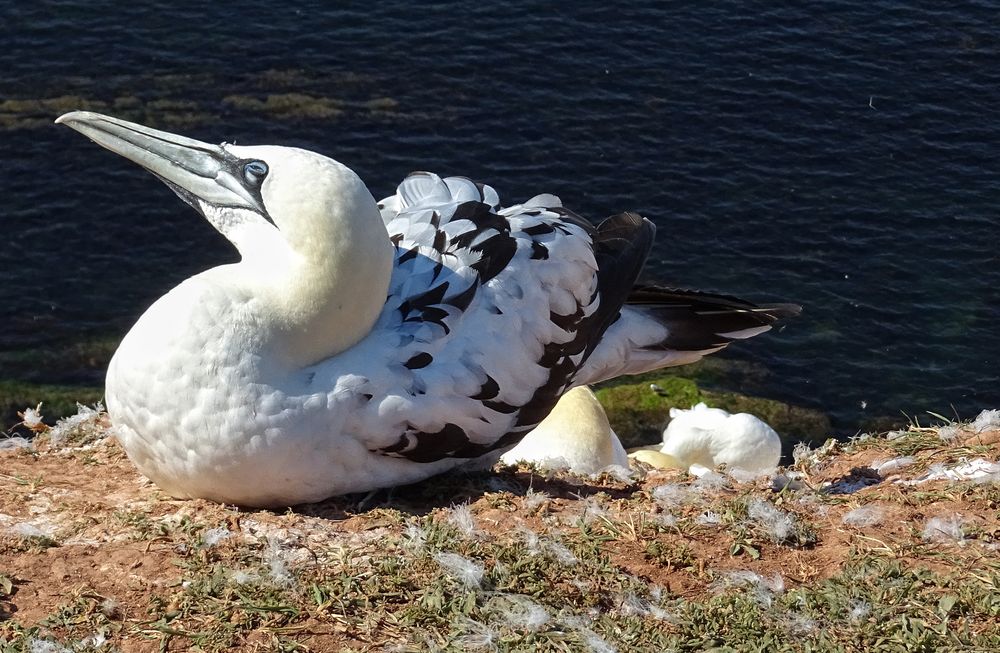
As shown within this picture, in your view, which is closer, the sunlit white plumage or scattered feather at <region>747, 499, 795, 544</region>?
scattered feather at <region>747, 499, 795, 544</region>

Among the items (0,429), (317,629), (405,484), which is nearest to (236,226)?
(405,484)

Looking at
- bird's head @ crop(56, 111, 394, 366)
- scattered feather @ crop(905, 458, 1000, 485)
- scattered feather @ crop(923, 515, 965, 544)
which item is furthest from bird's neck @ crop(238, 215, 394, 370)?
scattered feather @ crop(905, 458, 1000, 485)

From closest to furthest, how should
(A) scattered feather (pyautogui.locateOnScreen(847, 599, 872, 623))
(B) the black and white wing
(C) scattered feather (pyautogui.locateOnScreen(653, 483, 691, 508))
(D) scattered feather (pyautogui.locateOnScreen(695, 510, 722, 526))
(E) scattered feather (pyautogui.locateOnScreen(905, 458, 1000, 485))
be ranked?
(A) scattered feather (pyautogui.locateOnScreen(847, 599, 872, 623)) → (D) scattered feather (pyautogui.locateOnScreen(695, 510, 722, 526)) → (B) the black and white wing → (C) scattered feather (pyautogui.locateOnScreen(653, 483, 691, 508)) → (E) scattered feather (pyautogui.locateOnScreen(905, 458, 1000, 485))

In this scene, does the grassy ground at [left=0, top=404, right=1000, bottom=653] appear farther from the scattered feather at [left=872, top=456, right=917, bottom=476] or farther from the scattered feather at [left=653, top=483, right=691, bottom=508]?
the scattered feather at [left=872, top=456, right=917, bottom=476]

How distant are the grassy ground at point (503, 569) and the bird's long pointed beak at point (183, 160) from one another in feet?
5.44

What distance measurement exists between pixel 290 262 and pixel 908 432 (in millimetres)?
4665

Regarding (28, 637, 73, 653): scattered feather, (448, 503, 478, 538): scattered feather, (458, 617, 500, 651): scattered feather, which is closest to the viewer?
(28, 637, 73, 653): scattered feather

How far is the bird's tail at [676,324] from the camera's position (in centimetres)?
949

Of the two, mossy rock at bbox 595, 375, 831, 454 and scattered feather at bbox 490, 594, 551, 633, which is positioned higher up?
scattered feather at bbox 490, 594, 551, 633

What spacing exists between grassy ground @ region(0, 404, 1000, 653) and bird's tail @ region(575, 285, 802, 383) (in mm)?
1821

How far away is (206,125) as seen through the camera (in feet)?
69.6

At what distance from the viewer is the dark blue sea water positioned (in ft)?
60.4

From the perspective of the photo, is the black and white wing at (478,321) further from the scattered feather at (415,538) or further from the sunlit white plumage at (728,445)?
the sunlit white plumage at (728,445)

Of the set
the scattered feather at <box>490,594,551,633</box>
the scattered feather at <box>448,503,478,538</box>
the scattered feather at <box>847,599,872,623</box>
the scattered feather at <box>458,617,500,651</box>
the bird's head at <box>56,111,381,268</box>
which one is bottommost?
the scattered feather at <box>847,599,872,623</box>
